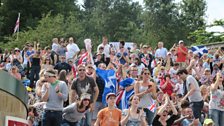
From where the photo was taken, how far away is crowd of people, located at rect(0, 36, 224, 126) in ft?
34.0

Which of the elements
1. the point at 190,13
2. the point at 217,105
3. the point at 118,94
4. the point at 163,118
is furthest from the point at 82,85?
the point at 190,13

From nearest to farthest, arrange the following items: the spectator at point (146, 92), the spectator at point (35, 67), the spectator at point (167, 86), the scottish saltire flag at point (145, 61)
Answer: the spectator at point (146, 92) < the spectator at point (167, 86) < the spectator at point (35, 67) < the scottish saltire flag at point (145, 61)

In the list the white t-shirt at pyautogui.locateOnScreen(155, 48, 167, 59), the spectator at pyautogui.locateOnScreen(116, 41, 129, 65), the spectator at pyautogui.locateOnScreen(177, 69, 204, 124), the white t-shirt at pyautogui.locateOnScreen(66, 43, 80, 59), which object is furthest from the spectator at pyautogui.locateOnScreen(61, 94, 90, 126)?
the white t-shirt at pyautogui.locateOnScreen(155, 48, 167, 59)

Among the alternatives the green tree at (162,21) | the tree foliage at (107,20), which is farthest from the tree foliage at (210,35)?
the green tree at (162,21)

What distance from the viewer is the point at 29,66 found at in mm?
20547

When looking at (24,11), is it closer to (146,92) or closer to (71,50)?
(71,50)

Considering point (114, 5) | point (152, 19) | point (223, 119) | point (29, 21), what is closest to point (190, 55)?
point (223, 119)

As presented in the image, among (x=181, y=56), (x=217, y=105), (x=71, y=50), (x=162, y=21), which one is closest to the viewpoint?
(x=217, y=105)

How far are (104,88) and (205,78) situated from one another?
527cm

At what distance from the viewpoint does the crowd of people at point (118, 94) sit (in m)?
10.4

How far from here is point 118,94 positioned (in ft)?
44.4

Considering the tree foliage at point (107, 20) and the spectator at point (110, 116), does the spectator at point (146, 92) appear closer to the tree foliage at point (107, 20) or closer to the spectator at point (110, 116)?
the spectator at point (110, 116)

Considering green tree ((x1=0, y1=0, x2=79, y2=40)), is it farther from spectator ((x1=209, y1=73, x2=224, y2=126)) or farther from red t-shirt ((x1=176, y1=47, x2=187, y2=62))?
spectator ((x1=209, y1=73, x2=224, y2=126))

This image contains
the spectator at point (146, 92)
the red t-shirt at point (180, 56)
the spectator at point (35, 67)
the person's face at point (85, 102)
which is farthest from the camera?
the red t-shirt at point (180, 56)
